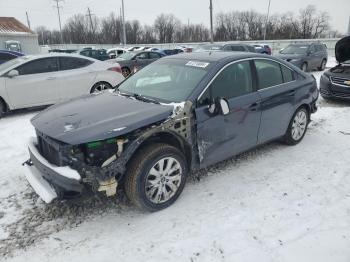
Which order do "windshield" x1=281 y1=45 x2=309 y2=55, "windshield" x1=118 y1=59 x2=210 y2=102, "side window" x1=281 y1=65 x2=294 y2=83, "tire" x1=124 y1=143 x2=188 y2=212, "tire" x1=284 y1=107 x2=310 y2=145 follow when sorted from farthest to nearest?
"windshield" x1=281 y1=45 x2=309 y2=55 < "tire" x1=284 y1=107 x2=310 y2=145 < "side window" x1=281 y1=65 x2=294 y2=83 < "windshield" x1=118 y1=59 x2=210 y2=102 < "tire" x1=124 y1=143 x2=188 y2=212

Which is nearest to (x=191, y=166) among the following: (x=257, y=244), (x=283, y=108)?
(x=257, y=244)

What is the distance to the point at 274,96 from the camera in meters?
4.93

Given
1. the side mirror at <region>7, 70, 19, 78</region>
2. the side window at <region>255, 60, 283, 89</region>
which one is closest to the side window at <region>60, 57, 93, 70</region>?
the side mirror at <region>7, 70, 19, 78</region>

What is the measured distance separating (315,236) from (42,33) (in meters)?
105

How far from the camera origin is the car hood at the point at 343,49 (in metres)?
11.3

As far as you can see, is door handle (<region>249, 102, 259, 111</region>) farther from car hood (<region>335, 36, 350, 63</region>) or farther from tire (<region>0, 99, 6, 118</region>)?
car hood (<region>335, 36, 350, 63</region>)

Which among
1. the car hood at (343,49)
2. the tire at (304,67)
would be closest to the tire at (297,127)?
the car hood at (343,49)

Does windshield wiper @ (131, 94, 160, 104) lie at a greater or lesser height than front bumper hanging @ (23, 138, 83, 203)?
greater

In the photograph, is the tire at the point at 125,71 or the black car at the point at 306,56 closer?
the tire at the point at 125,71

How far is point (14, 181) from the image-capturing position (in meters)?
4.44

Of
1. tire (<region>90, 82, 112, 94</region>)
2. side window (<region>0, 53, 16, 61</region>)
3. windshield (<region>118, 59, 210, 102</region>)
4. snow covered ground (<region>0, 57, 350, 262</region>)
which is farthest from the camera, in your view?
side window (<region>0, 53, 16, 61</region>)

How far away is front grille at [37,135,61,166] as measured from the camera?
343cm

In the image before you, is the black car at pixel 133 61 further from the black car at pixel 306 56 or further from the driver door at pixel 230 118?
the driver door at pixel 230 118

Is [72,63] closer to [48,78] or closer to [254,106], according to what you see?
[48,78]
